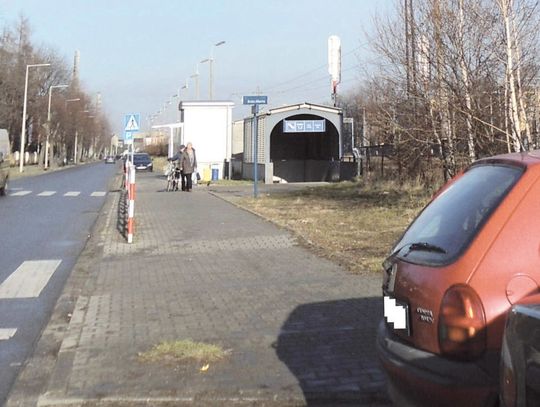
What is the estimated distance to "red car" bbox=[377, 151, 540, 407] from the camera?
2.81 m

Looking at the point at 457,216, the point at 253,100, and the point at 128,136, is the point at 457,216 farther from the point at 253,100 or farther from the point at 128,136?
the point at 128,136

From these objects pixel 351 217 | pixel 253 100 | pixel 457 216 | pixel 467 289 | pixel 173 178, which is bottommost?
pixel 351 217

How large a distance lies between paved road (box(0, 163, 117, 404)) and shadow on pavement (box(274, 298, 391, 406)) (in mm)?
2168

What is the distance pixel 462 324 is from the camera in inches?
112

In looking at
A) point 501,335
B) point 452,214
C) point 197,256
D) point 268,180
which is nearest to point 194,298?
point 197,256

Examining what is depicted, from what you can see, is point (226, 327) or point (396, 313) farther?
point (226, 327)

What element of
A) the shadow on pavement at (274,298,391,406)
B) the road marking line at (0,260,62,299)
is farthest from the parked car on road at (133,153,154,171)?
the shadow on pavement at (274,298,391,406)

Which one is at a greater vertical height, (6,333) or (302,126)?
(302,126)

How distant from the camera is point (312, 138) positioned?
37906mm

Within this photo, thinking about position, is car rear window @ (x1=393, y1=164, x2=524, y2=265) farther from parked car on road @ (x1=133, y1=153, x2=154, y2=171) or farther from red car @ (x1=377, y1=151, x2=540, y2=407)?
parked car on road @ (x1=133, y1=153, x2=154, y2=171)

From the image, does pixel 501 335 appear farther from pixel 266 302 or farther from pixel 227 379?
pixel 266 302

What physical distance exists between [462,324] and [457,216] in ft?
2.08

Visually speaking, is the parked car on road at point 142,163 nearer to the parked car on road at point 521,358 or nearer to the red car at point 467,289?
the red car at point 467,289

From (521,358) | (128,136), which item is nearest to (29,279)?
(521,358)
